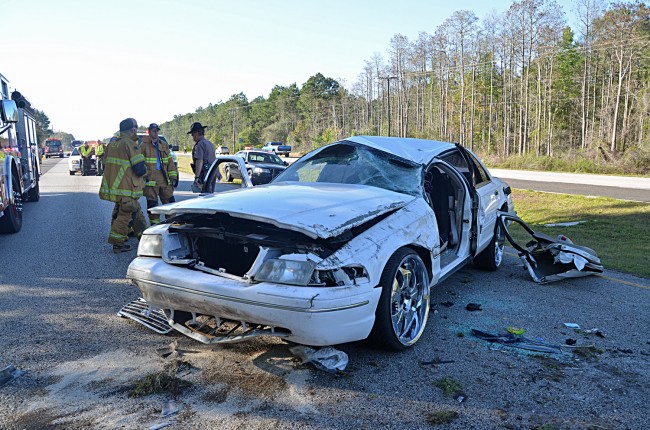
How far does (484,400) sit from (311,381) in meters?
1.06

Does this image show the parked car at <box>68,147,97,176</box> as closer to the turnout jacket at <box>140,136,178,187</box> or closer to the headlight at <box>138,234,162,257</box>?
the turnout jacket at <box>140,136,178,187</box>

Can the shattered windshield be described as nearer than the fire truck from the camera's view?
Yes

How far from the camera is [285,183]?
4938mm

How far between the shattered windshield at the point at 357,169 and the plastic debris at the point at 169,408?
8.55 ft

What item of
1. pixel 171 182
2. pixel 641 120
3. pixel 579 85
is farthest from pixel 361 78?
pixel 171 182

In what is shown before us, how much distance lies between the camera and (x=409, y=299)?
12.8ft

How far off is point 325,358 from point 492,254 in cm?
361

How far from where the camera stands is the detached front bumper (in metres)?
3.03

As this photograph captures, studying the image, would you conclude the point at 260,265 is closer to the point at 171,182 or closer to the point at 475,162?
the point at 475,162

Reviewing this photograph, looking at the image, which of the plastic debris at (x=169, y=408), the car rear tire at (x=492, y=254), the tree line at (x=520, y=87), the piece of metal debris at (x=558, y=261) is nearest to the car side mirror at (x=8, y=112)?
the plastic debris at (x=169, y=408)

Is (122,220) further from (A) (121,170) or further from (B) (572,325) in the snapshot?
(B) (572,325)

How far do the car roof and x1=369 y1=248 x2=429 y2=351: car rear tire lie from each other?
1.38 m

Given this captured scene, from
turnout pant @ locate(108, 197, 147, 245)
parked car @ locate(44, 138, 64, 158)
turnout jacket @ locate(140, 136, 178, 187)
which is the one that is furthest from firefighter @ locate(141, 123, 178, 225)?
parked car @ locate(44, 138, 64, 158)

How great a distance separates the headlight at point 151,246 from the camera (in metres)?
3.78
